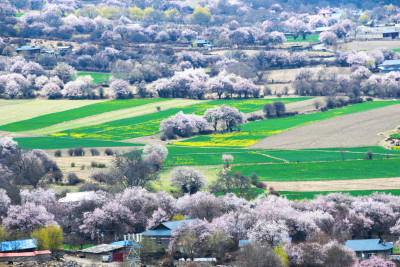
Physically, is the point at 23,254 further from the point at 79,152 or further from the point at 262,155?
the point at 262,155

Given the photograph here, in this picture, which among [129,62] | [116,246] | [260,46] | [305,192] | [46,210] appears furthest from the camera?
[260,46]

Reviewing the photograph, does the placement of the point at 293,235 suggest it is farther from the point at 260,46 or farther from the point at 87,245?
the point at 260,46

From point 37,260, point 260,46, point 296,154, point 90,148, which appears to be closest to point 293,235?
point 37,260

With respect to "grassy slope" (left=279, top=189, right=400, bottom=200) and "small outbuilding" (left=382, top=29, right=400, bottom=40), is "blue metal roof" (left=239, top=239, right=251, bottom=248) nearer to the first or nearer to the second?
"grassy slope" (left=279, top=189, right=400, bottom=200)

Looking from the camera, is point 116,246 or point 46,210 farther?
point 46,210

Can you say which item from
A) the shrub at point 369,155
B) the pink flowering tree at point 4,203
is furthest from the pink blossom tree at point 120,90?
the pink flowering tree at point 4,203

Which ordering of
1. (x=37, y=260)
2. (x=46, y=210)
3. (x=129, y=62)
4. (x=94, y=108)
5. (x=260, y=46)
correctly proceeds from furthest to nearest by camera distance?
(x=260, y=46), (x=129, y=62), (x=94, y=108), (x=46, y=210), (x=37, y=260)

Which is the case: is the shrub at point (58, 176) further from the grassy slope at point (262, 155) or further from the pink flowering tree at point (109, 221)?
the pink flowering tree at point (109, 221)

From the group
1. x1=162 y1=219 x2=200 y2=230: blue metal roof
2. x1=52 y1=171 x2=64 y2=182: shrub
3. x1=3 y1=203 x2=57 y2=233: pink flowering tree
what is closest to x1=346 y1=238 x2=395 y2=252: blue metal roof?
x1=162 y1=219 x2=200 y2=230: blue metal roof
